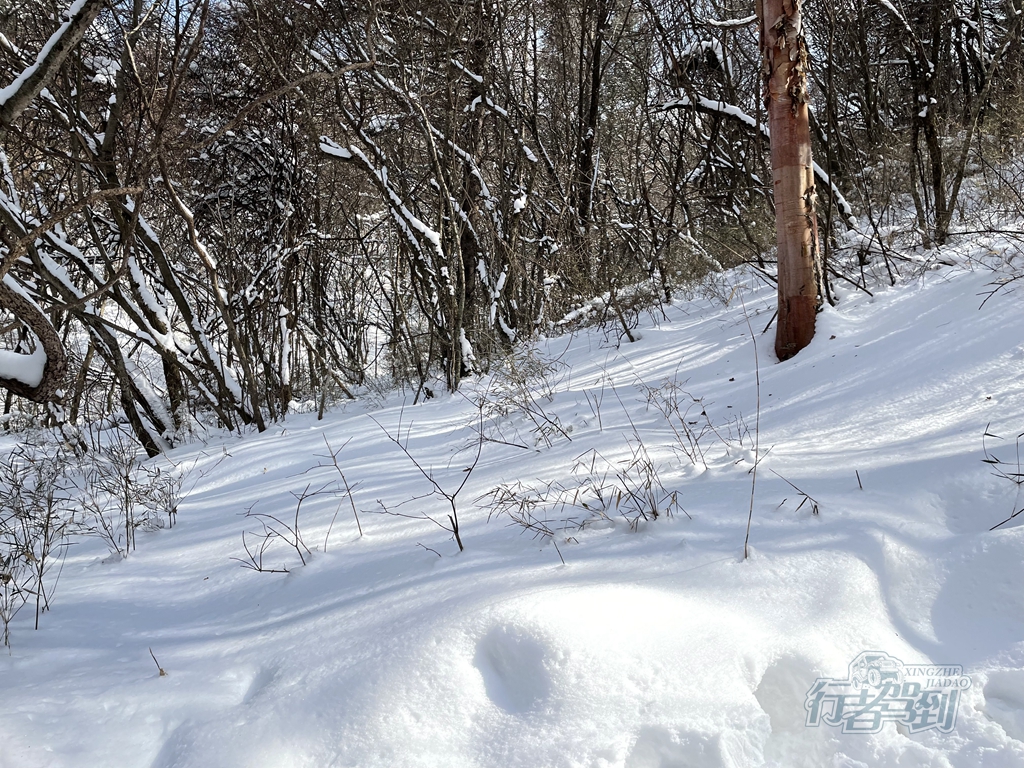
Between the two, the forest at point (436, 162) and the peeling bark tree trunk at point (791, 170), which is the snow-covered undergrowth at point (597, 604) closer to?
the peeling bark tree trunk at point (791, 170)

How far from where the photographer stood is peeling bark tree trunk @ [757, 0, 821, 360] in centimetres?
360

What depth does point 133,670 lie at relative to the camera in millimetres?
1764

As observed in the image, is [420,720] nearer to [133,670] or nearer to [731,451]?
[133,670]

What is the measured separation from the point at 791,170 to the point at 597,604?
9.73 feet

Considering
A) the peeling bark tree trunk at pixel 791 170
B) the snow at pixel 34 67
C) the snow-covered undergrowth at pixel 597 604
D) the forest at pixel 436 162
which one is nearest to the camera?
the snow-covered undergrowth at pixel 597 604

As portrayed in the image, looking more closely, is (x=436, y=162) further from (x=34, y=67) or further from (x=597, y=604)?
(x=597, y=604)

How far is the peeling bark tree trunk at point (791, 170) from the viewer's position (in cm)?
360

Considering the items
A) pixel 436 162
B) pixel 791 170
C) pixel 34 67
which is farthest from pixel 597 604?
pixel 436 162

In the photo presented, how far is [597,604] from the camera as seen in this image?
1680mm

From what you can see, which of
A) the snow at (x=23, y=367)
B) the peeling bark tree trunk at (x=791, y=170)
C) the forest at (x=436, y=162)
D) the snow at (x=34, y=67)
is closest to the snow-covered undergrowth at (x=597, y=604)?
the peeling bark tree trunk at (x=791, y=170)

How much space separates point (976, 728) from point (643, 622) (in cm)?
68

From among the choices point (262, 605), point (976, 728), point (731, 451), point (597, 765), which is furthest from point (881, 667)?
point (262, 605)

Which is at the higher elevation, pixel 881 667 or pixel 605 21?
pixel 605 21

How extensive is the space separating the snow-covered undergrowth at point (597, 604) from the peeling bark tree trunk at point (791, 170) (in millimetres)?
542
